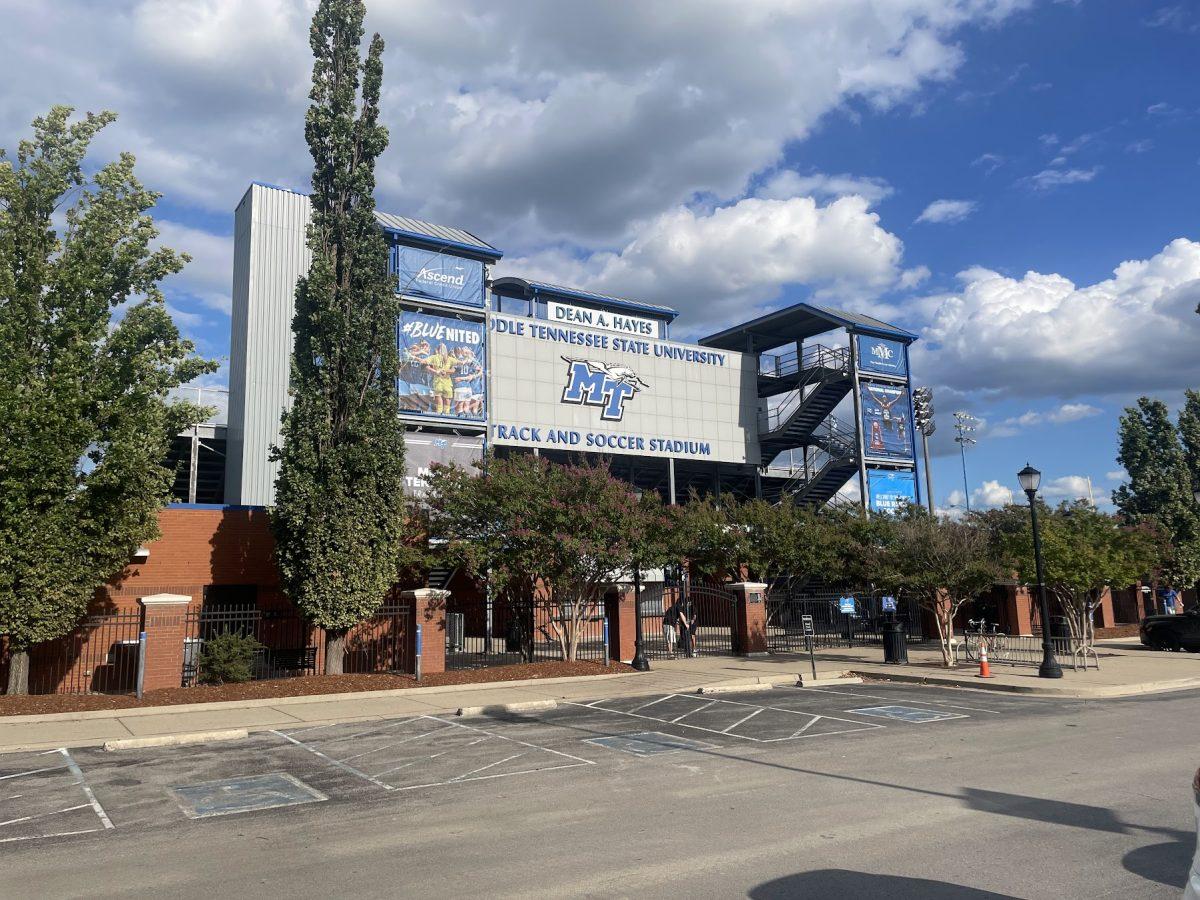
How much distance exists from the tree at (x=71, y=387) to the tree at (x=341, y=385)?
3033 mm

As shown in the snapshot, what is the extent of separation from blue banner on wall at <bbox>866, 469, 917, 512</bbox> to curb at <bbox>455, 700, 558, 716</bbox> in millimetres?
40081

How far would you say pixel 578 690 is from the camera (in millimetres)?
19266

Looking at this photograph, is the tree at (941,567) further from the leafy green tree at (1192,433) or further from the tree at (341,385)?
the leafy green tree at (1192,433)

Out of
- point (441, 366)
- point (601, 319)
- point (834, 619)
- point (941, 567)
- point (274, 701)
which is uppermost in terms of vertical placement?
point (601, 319)

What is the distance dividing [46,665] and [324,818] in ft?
53.0

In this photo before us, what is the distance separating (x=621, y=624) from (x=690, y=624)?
4.34m

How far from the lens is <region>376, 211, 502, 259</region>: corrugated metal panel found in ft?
143

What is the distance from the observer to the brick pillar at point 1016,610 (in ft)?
107

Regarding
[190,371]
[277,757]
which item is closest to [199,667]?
[190,371]

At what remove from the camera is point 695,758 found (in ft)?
37.7

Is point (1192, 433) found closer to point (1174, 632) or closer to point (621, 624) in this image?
point (1174, 632)

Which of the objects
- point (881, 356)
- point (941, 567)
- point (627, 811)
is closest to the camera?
point (627, 811)

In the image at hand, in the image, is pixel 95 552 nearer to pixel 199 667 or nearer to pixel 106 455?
pixel 106 455

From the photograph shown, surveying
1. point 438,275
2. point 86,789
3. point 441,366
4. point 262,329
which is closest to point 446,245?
point 438,275
